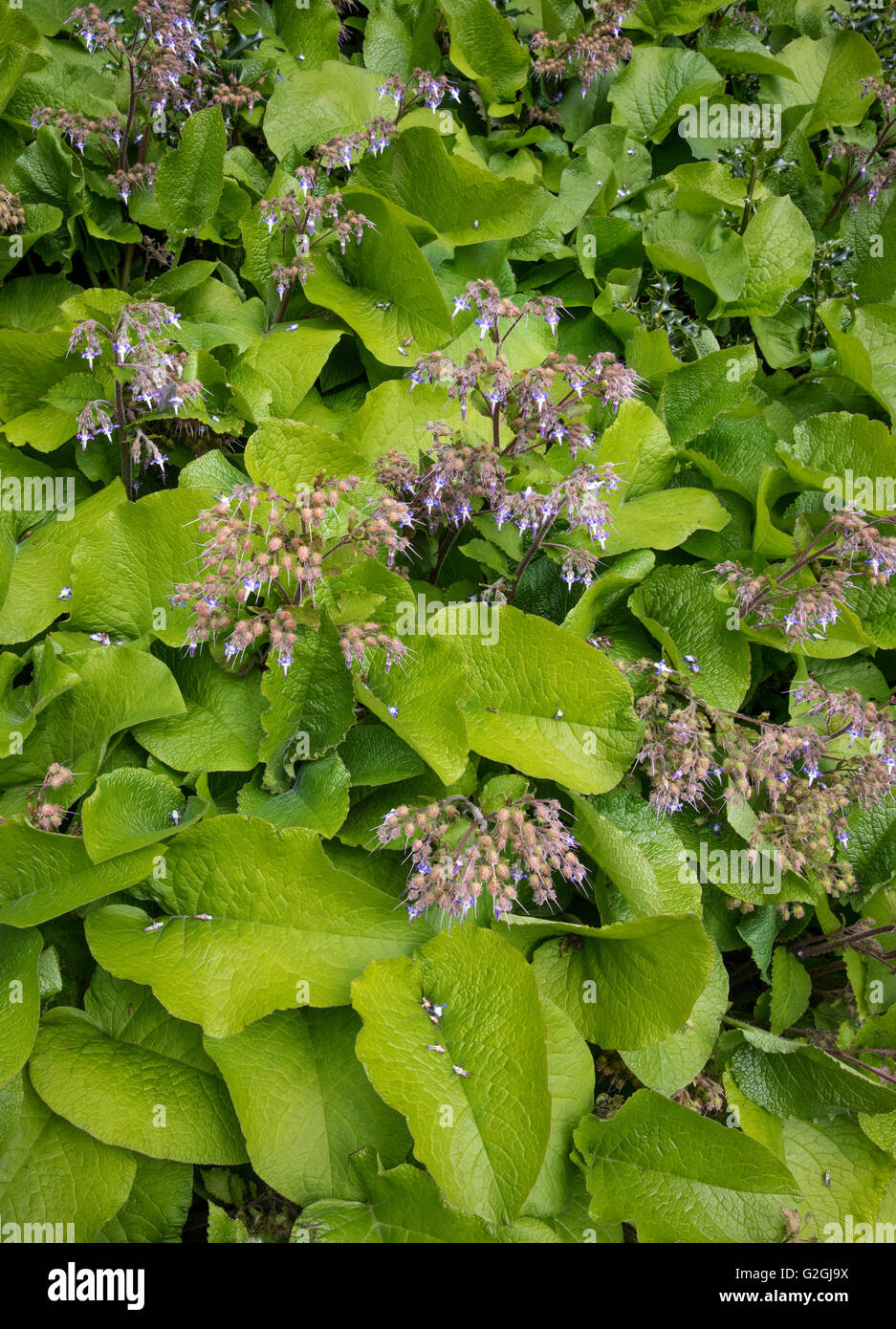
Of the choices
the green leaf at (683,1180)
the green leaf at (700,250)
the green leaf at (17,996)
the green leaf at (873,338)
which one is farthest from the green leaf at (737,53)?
the green leaf at (17,996)

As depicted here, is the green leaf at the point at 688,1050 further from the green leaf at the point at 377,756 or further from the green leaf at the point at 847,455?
the green leaf at the point at 847,455

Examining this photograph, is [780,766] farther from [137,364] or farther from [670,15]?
[670,15]

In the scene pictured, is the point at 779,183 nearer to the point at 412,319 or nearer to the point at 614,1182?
the point at 412,319

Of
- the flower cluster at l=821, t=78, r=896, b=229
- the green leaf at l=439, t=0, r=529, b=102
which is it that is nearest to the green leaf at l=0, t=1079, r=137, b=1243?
the green leaf at l=439, t=0, r=529, b=102

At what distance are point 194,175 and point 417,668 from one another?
174 centimetres

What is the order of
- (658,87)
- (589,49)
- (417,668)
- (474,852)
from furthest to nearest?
(658,87), (589,49), (417,668), (474,852)

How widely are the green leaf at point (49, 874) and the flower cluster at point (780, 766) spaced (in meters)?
1.27

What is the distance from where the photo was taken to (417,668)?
2.28 m

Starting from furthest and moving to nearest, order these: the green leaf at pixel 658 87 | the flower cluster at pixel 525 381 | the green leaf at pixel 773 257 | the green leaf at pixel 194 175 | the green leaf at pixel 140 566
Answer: the green leaf at pixel 658 87 → the green leaf at pixel 773 257 → the green leaf at pixel 194 175 → the green leaf at pixel 140 566 → the flower cluster at pixel 525 381

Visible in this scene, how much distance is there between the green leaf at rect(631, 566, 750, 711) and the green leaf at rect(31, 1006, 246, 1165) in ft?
5.36

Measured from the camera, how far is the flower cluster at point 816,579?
240 centimetres

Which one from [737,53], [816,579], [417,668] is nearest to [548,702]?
[417,668]

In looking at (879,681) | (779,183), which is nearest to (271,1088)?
(879,681)

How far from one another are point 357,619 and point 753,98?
3.13 metres
